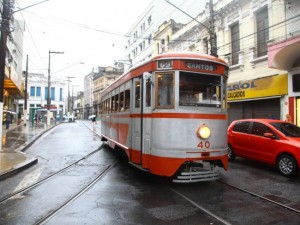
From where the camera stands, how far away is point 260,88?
18.2m

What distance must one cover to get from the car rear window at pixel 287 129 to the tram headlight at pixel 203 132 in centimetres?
380

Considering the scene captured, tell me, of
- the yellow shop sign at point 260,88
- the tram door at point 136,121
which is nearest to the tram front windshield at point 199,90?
the tram door at point 136,121

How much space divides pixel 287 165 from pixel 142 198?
16.3ft

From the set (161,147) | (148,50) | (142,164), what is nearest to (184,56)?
(161,147)

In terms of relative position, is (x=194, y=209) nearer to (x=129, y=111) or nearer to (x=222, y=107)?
(x=222, y=107)

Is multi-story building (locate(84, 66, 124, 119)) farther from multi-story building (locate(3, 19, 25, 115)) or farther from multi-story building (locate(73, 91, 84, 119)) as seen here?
multi-story building (locate(3, 19, 25, 115))

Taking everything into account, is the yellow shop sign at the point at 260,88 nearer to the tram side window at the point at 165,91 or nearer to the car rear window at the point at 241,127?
the car rear window at the point at 241,127

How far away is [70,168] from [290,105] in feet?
37.1

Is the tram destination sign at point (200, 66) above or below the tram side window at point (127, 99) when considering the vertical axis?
above

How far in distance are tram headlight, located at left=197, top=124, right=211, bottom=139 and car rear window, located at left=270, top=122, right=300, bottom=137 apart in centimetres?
380

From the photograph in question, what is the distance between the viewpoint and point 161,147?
753cm

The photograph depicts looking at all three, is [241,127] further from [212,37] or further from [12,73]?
[12,73]

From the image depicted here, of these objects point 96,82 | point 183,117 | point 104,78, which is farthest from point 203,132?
point 96,82

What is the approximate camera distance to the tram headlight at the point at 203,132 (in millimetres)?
7562
